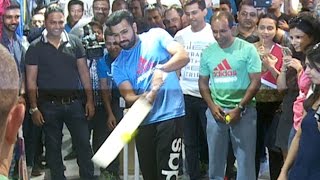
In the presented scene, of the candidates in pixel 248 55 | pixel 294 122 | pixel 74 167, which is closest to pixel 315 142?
pixel 294 122

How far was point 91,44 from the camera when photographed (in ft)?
8.70

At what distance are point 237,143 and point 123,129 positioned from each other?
0.46 meters

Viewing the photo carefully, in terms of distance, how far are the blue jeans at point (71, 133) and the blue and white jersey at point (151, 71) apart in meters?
0.26

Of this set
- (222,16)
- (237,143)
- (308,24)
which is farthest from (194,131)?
(308,24)

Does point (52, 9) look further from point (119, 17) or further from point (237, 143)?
point (237, 143)

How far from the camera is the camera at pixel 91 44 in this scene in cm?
263

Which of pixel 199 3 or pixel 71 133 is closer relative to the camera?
pixel 199 3

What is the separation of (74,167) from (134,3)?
71 centimetres

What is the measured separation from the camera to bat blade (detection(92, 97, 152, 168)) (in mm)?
2484

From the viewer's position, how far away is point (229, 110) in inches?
105

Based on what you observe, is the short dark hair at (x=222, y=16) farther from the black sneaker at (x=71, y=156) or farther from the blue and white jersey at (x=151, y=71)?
the black sneaker at (x=71, y=156)

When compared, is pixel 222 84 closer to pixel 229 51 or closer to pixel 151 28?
pixel 229 51

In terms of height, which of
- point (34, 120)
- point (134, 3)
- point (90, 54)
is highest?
point (134, 3)

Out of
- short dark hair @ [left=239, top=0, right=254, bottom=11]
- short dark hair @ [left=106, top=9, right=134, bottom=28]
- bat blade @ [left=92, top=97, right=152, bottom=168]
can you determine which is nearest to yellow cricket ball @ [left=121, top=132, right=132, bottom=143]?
bat blade @ [left=92, top=97, right=152, bottom=168]
